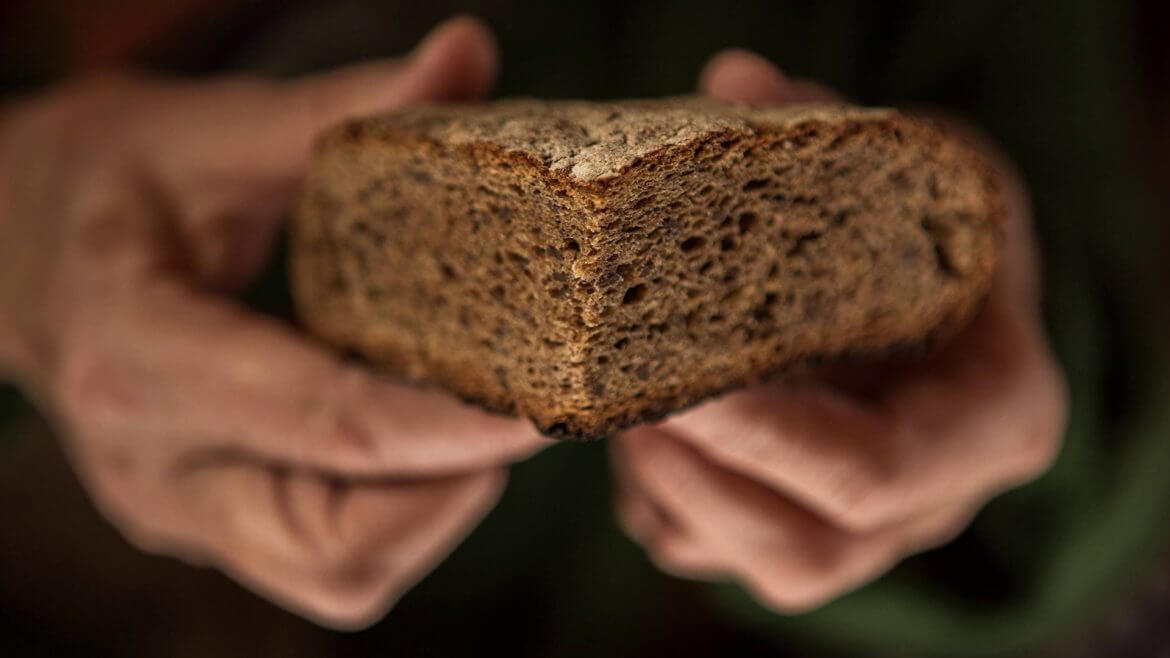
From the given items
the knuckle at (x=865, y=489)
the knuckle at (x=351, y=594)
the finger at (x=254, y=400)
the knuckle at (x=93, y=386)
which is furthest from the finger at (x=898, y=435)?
the knuckle at (x=93, y=386)

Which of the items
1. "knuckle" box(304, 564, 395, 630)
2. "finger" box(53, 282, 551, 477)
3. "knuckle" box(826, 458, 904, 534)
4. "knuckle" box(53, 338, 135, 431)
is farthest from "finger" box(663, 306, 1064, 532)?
"knuckle" box(53, 338, 135, 431)

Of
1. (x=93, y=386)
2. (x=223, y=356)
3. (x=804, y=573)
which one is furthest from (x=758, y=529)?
(x=93, y=386)

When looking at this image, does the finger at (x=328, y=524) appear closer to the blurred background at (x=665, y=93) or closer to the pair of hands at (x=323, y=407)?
the pair of hands at (x=323, y=407)

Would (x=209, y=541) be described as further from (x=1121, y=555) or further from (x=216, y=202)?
(x=1121, y=555)

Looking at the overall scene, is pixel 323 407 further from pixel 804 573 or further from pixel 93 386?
pixel 804 573

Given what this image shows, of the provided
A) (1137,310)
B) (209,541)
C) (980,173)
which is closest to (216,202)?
(209,541)

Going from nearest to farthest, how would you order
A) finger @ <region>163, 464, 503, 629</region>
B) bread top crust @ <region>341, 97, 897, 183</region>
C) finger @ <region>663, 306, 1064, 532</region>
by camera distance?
bread top crust @ <region>341, 97, 897, 183</region>, finger @ <region>663, 306, 1064, 532</region>, finger @ <region>163, 464, 503, 629</region>

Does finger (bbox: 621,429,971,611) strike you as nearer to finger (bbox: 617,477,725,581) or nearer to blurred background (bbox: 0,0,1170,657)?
finger (bbox: 617,477,725,581)
